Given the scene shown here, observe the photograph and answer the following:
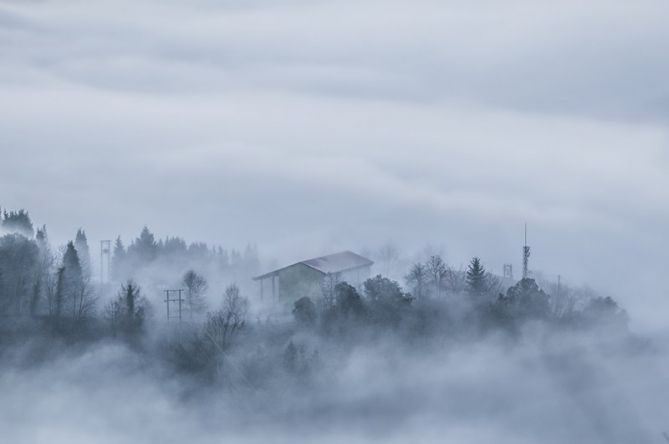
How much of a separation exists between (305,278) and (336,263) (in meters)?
→ 5.75

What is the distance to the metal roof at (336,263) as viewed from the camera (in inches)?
3720

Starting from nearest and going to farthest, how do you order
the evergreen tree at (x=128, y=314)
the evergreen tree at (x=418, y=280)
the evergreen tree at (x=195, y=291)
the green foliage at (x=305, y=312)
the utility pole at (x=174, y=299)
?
the green foliage at (x=305, y=312)
the evergreen tree at (x=128, y=314)
the utility pole at (x=174, y=299)
the evergreen tree at (x=195, y=291)
the evergreen tree at (x=418, y=280)

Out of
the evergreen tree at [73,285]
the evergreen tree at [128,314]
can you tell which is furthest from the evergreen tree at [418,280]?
the evergreen tree at [73,285]

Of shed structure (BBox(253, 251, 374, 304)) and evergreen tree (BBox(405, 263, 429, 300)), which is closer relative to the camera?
shed structure (BBox(253, 251, 374, 304))

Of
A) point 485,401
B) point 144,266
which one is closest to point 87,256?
point 144,266

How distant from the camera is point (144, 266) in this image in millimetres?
118500

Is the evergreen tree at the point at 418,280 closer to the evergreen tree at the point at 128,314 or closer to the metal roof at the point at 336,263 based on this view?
the metal roof at the point at 336,263

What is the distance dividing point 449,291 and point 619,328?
15780 mm

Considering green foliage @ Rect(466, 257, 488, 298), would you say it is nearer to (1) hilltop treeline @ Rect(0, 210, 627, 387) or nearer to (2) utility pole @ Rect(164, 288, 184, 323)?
(1) hilltop treeline @ Rect(0, 210, 627, 387)

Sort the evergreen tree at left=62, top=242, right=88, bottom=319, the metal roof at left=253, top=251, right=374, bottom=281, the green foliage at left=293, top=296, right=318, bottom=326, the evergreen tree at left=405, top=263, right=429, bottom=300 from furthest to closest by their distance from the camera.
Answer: the evergreen tree at left=405, top=263, right=429, bottom=300
the evergreen tree at left=62, top=242, right=88, bottom=319
the metal roof at left=253, top=251, right=374, bottom=281
the green foliage at left=293, top=296, right=318, bottom=326

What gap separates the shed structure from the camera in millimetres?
93062

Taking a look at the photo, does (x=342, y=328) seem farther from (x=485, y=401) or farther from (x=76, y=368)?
(x=76, y=368)

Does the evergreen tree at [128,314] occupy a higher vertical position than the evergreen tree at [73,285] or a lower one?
lower

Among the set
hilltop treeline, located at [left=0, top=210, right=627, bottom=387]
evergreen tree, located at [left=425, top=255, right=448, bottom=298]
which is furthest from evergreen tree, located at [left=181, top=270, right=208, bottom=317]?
evergreen tree, located at [left=425, top=255, right=448, bottom=298]
